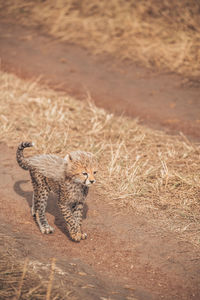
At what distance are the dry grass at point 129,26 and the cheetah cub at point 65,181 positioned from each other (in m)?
8.32

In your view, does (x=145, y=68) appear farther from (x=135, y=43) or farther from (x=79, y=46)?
(x=79, y=46)

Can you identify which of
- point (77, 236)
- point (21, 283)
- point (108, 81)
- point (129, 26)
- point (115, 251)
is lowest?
point (108, 81)

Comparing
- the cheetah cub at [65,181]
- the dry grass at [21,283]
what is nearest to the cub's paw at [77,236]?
the cheetah cub at [65,181]

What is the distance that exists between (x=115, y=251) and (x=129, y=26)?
11523 mm

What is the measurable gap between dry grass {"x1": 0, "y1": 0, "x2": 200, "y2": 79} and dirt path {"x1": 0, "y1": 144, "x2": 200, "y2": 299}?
789 cm

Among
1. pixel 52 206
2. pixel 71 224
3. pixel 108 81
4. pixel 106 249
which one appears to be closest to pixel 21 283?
pixel 71 224

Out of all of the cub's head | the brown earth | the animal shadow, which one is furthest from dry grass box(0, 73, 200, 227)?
the cub's head

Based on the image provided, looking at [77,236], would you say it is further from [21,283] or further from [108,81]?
[108,81]

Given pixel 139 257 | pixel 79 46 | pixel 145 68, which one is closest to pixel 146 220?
pixel 139 257

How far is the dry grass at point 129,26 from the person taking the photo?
13.0m

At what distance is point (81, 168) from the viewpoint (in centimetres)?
448

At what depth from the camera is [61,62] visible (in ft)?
44.4

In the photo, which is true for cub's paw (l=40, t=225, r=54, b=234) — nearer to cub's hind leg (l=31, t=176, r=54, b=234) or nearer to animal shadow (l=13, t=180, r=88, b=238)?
cub's hind leg (l=31, t=176, r=54, b=234)

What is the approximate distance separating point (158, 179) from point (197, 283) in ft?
7.48
